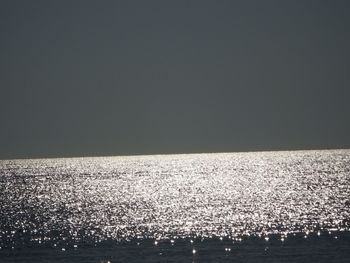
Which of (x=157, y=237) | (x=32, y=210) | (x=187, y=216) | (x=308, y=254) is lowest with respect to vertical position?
(x=308, y=254)

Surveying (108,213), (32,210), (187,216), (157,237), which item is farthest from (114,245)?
(32,210)

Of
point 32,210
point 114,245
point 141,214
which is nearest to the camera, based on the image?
point 114,245

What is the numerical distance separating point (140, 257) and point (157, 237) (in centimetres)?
1301

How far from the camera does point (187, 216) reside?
9731 cm

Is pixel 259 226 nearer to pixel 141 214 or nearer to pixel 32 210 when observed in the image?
pixel 141 214

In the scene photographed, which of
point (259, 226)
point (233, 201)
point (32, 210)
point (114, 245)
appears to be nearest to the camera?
point (114, 245)

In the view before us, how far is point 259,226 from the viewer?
81.2m

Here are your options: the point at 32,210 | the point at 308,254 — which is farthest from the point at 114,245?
the point at 32,210

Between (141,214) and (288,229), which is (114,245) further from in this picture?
(141,214)

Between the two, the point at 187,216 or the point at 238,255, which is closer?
the point at 238,255

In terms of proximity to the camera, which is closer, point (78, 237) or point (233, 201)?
point (78, 237)

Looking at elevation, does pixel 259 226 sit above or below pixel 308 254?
above

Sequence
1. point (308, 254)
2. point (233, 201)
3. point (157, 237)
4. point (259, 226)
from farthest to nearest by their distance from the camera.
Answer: point (233, 201) → point (259, 226) → point (157, 237) → point (308, 254)

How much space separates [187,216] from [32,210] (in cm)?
3888
